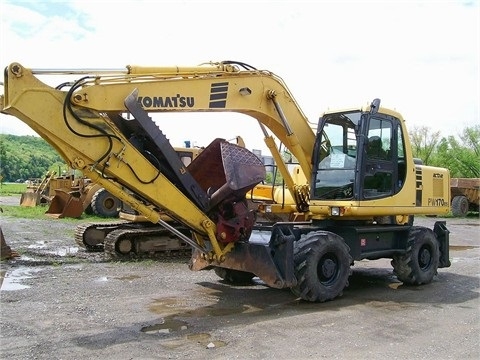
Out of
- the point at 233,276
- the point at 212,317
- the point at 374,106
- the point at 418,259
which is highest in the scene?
the point at 374,106

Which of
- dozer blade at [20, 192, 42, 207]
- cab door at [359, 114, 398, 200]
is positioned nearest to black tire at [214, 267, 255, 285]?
cab door at [359, 114, 398, 200]

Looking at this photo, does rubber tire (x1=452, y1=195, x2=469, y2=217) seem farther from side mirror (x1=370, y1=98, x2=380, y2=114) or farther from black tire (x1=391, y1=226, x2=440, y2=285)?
side mirror (x1=370, y1=98, x2=380, y2=114)

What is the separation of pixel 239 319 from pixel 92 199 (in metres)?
14.6

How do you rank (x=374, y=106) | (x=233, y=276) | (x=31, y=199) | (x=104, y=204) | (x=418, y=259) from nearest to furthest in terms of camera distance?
1. (x=374, y=106)
2. (x=233, y=276)
3. (x=418, y=259)
4. (x=104, y=204)
5. (x=31, y=199)

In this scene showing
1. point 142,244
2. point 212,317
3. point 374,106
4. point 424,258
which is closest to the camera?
point 212,317

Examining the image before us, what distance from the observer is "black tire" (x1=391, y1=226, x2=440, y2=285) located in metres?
9.09

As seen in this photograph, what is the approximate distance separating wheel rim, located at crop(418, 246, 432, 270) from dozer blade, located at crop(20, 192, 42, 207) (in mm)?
20207

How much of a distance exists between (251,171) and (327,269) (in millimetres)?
1809

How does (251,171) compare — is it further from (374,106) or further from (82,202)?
(82,202)

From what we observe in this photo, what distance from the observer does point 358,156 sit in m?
8.18

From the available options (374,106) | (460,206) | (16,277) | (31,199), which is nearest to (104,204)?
(31,199)

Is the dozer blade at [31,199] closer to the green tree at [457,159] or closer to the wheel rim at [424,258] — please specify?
the wheel rim at [424,258]

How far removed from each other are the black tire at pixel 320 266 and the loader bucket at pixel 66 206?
14.0m

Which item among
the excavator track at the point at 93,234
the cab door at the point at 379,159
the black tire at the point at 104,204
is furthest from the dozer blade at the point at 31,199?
the cab door at the point at 379,159
